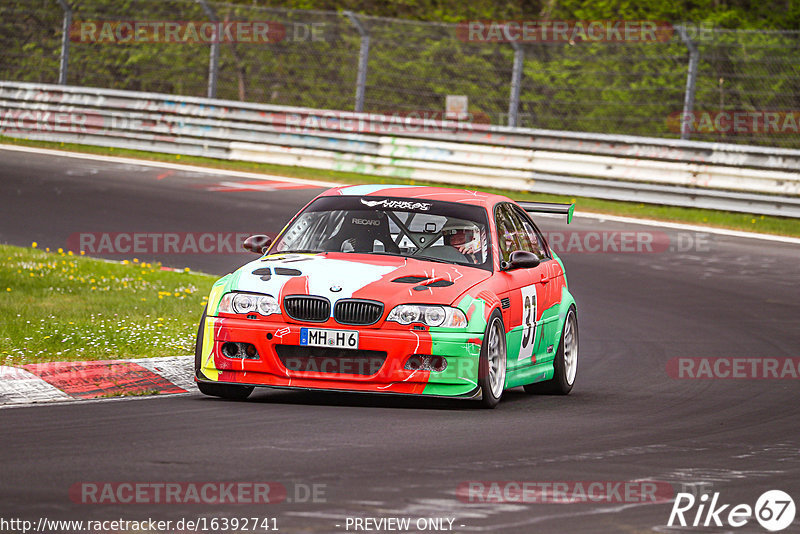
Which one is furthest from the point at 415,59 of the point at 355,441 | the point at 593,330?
the point at 355,441

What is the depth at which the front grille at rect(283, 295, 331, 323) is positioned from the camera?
8.50 metres

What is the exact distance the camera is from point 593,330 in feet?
43.0

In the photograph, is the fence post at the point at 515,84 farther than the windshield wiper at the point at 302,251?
Yes

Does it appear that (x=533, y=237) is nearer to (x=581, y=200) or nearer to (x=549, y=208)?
(x=549, y=208)

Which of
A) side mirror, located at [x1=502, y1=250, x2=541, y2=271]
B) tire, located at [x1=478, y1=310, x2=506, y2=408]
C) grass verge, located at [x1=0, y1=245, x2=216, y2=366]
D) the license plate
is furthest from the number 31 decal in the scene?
grass verge, located at [x1=0, y1=245, x2=216, y2=366]

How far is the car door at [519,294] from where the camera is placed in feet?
30.7

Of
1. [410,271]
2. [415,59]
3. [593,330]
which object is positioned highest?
[415,59]

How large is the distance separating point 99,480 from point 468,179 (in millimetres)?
17333

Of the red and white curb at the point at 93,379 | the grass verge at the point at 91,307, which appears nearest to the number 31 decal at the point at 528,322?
the red and white curb at the point at 93,379

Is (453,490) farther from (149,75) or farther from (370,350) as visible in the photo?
(149,75)

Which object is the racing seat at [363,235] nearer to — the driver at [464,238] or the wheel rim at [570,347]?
the driver at [464,238]

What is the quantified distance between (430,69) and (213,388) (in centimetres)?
1583

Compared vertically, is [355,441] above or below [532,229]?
below

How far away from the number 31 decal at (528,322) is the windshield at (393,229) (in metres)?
0.45
